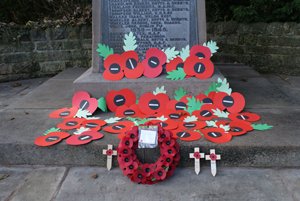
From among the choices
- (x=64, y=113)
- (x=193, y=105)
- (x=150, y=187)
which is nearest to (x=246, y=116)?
(x=193, y=105)

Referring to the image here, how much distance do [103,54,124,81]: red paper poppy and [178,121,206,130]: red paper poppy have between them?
99 cm

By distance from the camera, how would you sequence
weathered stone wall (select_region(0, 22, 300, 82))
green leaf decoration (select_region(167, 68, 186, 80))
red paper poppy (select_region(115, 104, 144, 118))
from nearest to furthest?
red paper poppy (select_region(115, 104, 144, 118))
green leaf decoration (select_region(167, 68, 186, 80))
weathered stone wall (select_region(0, 22, 300, 82))

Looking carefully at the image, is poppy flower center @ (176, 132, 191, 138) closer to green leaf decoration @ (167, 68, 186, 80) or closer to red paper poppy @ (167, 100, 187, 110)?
red paper poppy @ (167, 100, 187, 110)

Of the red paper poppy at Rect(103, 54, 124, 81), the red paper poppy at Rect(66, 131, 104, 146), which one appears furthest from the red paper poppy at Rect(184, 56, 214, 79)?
the red paper poppy at Rect(66, 131, 104, 146)

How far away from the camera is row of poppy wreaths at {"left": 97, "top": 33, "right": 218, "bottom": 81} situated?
390 cm

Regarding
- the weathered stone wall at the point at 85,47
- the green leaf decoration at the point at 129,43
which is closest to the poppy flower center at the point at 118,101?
the green leaf decoration at the point at 129,43

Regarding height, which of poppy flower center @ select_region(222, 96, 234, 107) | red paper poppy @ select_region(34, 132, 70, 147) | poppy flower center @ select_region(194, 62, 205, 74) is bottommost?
red paper poppy @ select_region(34, 132, 70, 147)

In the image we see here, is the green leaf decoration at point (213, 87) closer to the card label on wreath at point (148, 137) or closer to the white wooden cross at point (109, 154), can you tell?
the card label on wreath at point (148, 137)

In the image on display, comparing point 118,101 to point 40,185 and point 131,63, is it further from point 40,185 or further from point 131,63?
point 40,185

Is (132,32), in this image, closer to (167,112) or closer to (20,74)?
(167,112)

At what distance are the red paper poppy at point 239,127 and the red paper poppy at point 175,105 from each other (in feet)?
1.91

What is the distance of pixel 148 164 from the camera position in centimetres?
275

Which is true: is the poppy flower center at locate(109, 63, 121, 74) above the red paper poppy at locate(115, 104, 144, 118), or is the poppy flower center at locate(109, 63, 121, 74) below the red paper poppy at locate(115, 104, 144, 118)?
above

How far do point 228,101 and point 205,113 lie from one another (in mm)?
335
